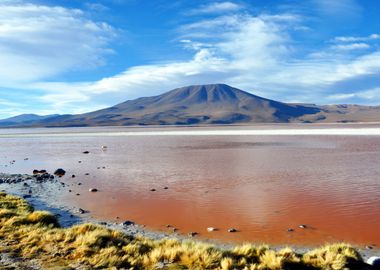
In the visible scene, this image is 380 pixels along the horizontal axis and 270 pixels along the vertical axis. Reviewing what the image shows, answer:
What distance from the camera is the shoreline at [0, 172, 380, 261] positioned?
1195 cm

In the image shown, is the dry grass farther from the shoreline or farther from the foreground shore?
the shoreline

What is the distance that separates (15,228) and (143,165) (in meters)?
19.4

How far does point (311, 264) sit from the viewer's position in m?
9.33

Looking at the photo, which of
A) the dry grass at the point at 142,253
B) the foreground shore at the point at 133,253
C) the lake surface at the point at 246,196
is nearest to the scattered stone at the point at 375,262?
the foreground shore at the point at 133,253

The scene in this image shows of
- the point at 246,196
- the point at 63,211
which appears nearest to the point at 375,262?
the point at 246,196

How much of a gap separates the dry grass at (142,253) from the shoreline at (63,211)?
150cm

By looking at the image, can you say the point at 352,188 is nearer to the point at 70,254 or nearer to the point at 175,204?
the point at 175,204

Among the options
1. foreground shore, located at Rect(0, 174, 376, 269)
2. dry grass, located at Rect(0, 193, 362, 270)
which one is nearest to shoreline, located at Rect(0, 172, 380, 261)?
foreground shore, located at Rect(0, 174, 376, 269)

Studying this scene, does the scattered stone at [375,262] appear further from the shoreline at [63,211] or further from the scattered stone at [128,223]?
the scattered stone at [128,223]

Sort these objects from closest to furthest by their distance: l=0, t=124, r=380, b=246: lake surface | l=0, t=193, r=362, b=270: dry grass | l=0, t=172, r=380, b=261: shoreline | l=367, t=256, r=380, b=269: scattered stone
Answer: l=367, t=256, r=380, b=269: scattered stone
l=0, t=193, r=362, b=270: dry grass
l=0, t=172, r=380, b=261: shoreline
l=0, t=124, r=380, b=246: lake surface

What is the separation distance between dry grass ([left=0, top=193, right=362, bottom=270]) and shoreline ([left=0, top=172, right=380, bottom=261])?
4.92ft

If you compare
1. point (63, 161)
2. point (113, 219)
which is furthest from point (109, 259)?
point (63, 161)

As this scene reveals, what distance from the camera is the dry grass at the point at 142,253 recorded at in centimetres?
930

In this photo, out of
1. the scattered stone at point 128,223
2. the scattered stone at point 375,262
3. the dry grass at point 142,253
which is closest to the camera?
the scattered stone at point 375,262
